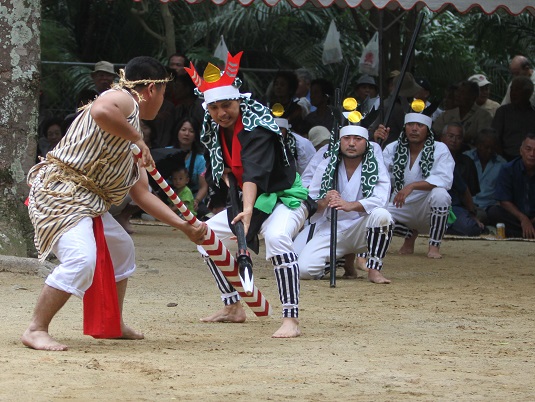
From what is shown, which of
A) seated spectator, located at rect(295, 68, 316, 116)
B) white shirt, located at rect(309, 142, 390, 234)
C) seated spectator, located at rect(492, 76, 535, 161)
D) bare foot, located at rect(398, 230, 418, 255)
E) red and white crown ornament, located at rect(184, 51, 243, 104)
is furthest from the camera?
seated spectator, located at rect(295, 68, 316, 116)

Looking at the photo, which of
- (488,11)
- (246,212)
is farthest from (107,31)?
(246,212)

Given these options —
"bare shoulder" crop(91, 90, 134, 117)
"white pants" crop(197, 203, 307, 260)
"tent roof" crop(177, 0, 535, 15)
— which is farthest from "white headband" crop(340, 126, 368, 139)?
"bare shoulder" crop(91, 90, 134, 117)

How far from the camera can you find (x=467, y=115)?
45.1 feet

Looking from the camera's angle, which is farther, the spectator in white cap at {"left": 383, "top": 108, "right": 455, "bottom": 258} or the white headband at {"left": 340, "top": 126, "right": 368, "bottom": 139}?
the spectator in white cap at {"left": 383, "top": 108, "right": 455, "bottom": 258}

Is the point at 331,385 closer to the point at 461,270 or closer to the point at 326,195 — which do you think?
the point at 326,195

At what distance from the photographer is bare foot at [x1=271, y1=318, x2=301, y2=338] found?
588cm

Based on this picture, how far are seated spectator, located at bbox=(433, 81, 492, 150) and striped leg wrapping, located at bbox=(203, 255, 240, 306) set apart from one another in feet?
24.2

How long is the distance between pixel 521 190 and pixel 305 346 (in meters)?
7.02

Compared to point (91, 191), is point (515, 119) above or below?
above

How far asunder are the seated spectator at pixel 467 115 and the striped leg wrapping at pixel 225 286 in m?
7.38

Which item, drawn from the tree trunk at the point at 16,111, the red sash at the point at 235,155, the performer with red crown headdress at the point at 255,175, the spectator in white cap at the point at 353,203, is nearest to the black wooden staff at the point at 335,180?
the spectator in white cap at the point at 353,203

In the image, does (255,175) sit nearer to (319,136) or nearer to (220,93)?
(220,93)

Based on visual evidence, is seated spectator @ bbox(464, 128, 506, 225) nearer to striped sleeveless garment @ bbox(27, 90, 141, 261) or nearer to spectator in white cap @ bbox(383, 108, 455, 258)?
spectator in white cap @ bbox(383, 108, 455, 258)

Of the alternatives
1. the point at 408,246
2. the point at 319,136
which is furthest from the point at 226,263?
the point at 319,136
